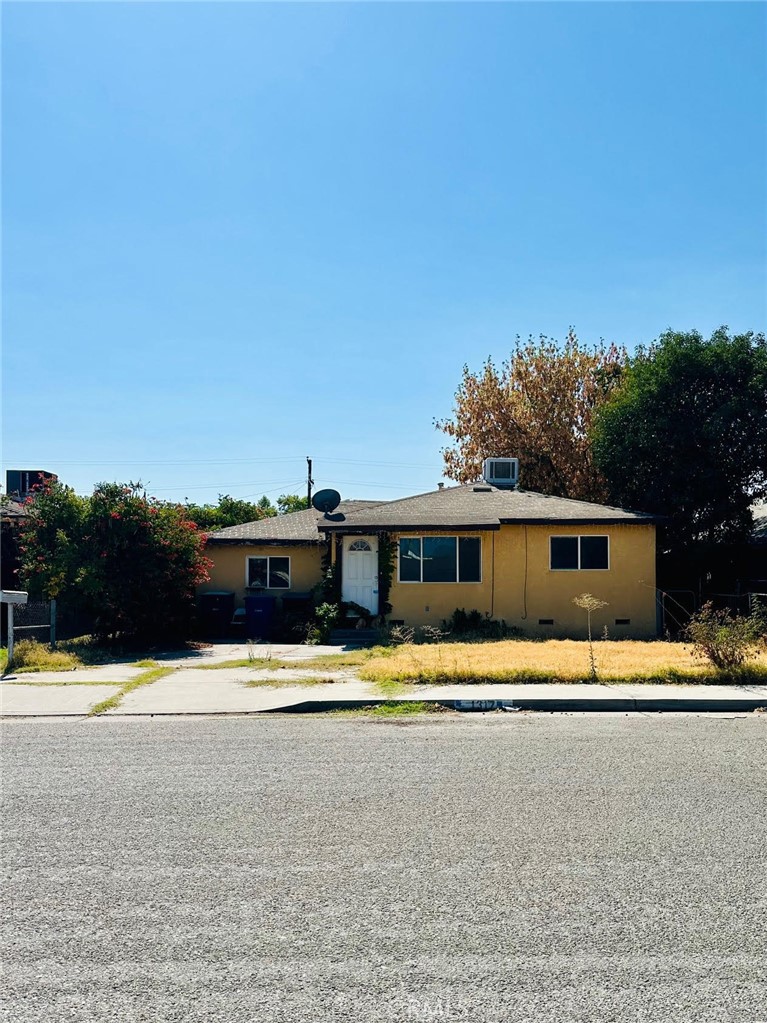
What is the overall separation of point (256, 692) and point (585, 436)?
24457 mm

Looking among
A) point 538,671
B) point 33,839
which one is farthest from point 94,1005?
point 538,671

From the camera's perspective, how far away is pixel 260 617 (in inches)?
843

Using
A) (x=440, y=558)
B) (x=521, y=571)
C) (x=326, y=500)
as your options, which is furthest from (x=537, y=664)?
(x=326, y=500)

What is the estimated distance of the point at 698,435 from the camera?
Answer: 77.0ft

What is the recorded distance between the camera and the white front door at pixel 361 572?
69.7 ft

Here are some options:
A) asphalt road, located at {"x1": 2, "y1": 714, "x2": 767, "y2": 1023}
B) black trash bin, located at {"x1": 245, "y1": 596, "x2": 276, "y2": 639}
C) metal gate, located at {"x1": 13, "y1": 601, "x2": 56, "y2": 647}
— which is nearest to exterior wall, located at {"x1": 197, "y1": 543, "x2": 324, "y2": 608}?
black trash bin, located at {"x1": 245, "y1": 596, "x2": 276, "y2": 639}

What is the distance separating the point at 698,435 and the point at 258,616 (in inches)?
522

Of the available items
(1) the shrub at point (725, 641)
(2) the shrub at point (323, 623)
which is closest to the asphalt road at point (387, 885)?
(1) the shrub at point (725, 641)

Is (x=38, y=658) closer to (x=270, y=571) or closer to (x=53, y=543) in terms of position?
(x=53, y=543)

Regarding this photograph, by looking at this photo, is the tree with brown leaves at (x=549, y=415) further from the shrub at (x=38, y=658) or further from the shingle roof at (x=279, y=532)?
the shrub at (x=38, y=658)

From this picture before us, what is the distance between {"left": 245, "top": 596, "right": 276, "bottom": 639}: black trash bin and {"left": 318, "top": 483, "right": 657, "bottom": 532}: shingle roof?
8.59ft

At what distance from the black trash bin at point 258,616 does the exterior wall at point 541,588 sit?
3265mm

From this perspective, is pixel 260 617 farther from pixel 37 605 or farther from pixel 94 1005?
pixel 94 1005

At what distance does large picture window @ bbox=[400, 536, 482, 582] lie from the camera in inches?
830
